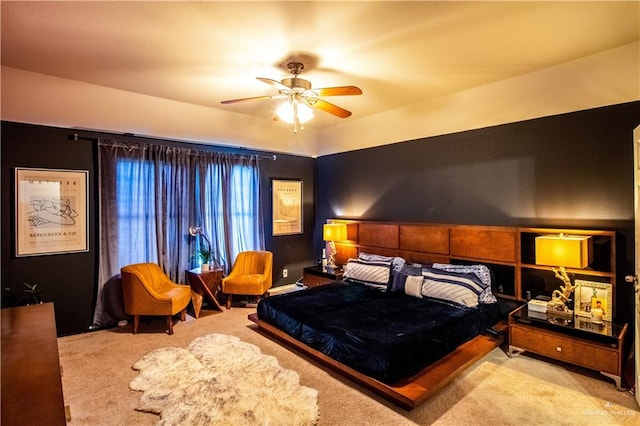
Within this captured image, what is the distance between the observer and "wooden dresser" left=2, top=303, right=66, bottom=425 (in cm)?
130

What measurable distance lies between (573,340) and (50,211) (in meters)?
5.47

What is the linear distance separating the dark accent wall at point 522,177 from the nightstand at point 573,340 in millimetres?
530

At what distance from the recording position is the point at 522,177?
3686 mm

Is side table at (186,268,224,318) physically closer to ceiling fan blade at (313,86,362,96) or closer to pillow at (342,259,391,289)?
pillow at (342,259,391,289)

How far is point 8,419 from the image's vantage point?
1.26 meters

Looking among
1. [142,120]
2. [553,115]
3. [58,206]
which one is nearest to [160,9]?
[142,120]

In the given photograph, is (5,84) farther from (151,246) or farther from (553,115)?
(553,115)

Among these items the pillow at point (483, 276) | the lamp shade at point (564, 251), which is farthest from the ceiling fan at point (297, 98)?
the lamp shade at point (564, 251)

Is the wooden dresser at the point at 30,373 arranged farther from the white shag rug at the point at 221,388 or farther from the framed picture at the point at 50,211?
the framed picture at the point at 50,211

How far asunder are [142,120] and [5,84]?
1.31 m

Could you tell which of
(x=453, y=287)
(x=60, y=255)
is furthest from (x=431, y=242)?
(x=60, y=255)

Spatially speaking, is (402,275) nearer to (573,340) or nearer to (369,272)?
(369,272)

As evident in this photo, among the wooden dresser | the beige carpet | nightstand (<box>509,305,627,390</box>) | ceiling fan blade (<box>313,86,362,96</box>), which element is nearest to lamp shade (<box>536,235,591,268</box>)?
nightstand (<box>509,305,627,390</box>)

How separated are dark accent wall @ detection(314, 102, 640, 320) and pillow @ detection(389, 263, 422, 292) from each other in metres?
0.82
